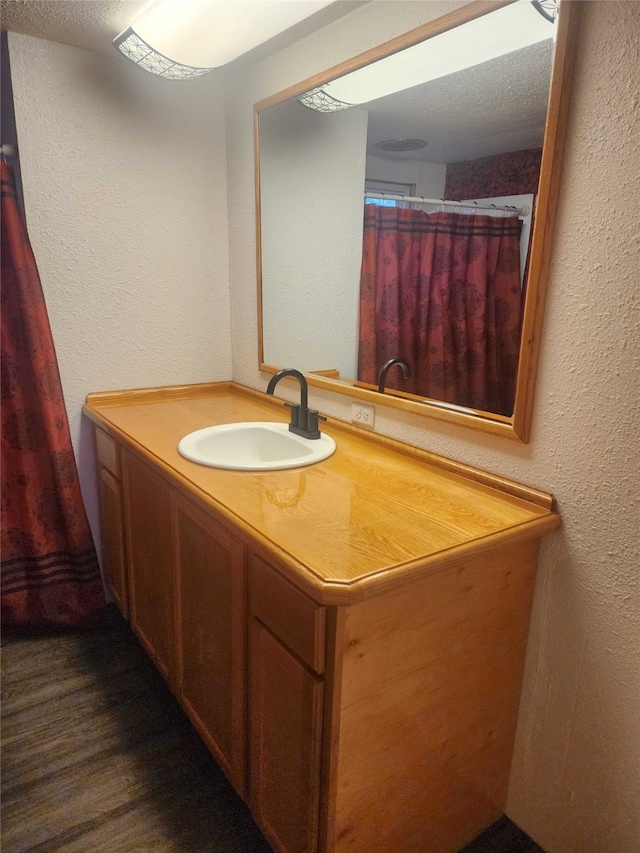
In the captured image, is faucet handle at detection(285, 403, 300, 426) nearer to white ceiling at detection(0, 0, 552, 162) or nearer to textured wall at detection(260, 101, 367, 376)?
textured wall at detection(260, 101, 367, 376)

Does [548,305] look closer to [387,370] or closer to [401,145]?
[387,370]

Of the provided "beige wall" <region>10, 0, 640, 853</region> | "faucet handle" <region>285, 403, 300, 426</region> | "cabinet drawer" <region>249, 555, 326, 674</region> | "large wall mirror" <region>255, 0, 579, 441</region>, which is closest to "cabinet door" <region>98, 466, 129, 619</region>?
"beige wall" <region>10, 0, 640, 853</region>

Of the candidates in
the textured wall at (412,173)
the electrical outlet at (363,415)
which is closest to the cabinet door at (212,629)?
the electrical outlet at (363,415)

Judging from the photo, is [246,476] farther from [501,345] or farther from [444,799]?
[444,799]

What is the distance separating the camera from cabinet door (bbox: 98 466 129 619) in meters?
1.95

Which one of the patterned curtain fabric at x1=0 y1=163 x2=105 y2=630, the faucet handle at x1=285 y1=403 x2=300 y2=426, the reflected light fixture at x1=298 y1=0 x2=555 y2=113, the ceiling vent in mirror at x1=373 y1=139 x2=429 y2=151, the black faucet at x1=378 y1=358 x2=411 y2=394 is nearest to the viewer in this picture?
the reflected light fixture at x1=298 y1=0 x2=555 y2=113

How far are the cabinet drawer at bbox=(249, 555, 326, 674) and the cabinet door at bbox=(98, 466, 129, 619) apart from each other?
3.08ft

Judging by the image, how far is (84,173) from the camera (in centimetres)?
193

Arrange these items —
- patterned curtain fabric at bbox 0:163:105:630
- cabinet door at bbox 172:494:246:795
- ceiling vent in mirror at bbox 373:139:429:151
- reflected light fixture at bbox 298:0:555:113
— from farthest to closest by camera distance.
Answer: patterned curtain fabric at bbox 0:163:105:630
ceiling vent in mirror at bbox 373:139:429:151
cabinet door at bbox 172:494:246:795
reflected light fixture at bbox 298:0:555:113

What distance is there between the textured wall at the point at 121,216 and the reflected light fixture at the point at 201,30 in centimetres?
25

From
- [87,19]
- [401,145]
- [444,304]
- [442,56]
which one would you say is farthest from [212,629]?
[87,19]

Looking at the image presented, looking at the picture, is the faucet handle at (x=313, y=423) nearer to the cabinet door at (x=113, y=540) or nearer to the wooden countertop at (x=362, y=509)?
the wooden countertop at (x=362, y=509)

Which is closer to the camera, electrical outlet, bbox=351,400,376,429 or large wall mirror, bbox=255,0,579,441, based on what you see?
large wall mirror, bbox=255,0,579,441

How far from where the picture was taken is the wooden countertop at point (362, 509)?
0.95m
